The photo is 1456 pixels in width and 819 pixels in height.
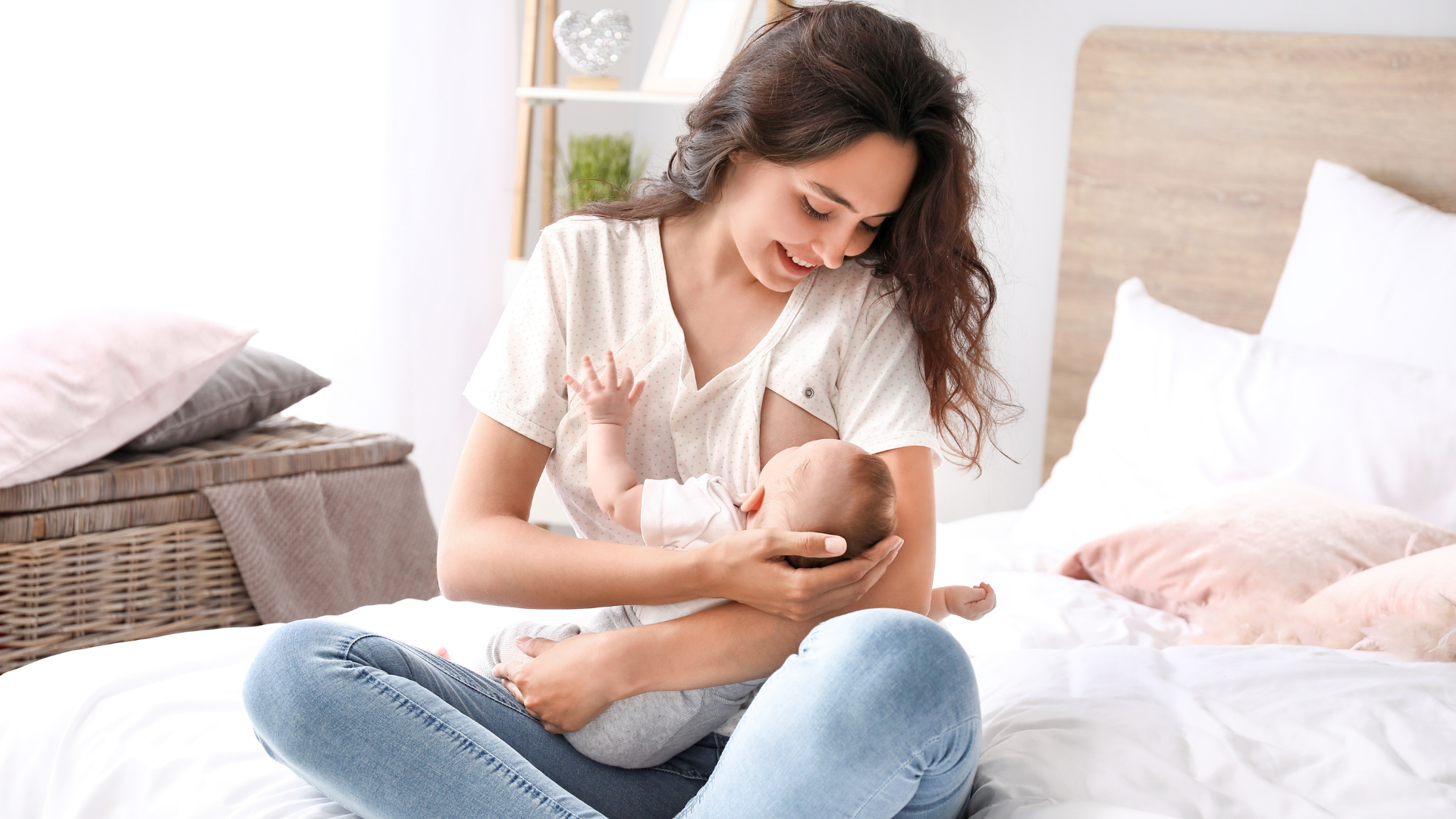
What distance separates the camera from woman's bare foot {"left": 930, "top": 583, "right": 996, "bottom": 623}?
1203 mm

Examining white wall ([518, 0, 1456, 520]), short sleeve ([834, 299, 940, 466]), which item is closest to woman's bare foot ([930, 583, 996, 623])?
short sleeve ([834, 299, 940, 466])

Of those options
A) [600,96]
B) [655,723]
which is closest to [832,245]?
[655,723]

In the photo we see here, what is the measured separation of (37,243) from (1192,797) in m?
→ 2.06

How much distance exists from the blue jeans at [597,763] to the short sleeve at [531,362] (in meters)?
A: 0.27

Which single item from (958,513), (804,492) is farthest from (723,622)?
(958,513)

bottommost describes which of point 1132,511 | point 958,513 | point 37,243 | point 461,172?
point 958,513

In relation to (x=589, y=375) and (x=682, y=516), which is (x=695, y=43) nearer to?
(x=589, y=375)

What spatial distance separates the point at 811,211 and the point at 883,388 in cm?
20

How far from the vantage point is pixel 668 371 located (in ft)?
4.04

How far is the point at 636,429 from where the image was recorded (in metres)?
1.23

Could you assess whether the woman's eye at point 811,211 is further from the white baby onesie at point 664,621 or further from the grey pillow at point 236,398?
the grey pillow at point 236,398

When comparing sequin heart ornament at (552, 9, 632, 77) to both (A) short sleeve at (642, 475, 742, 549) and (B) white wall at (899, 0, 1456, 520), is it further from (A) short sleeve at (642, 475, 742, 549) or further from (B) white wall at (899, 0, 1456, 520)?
(A) short sleeve at (642, 475, 742, 549)

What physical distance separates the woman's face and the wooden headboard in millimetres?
1268

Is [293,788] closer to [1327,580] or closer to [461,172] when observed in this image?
[1327,580]
